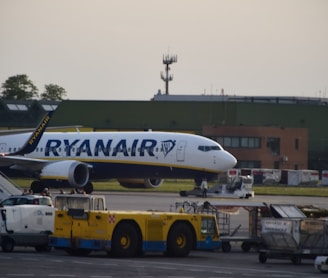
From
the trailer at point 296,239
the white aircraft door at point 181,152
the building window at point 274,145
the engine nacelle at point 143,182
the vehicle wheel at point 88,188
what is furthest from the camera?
the building window at point 274,145

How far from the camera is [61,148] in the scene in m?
75.7

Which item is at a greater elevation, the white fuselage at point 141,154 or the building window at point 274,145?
the building window at point 274,145

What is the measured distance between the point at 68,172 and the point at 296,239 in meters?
38.9

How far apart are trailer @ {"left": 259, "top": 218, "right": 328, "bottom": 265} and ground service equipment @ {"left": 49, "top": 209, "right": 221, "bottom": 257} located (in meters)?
2.45

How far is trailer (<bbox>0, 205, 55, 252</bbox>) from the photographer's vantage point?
3475cm

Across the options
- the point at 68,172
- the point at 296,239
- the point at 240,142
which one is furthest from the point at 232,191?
the point at 240,142

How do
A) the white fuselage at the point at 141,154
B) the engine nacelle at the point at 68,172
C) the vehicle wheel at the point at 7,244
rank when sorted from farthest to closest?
the white fuselage at the point at 141,154 → the engine nacelle at the point at 68,172 → the vehicle wheel at the point at 7,244

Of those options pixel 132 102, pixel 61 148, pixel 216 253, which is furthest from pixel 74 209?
pixel 132 102

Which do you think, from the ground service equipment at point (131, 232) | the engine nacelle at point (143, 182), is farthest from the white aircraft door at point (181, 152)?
the ground service equipment at point (131, 232)

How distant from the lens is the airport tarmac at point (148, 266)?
92.7 ft

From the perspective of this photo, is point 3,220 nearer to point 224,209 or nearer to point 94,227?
point 94,227

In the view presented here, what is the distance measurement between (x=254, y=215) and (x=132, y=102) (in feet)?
294

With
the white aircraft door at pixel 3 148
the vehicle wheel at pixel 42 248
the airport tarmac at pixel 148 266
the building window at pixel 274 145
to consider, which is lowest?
the airport tarmac at pixel 148 266

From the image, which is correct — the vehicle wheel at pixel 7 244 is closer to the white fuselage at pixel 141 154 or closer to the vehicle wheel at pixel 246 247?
the vehicle wheel at pixel 246 247
